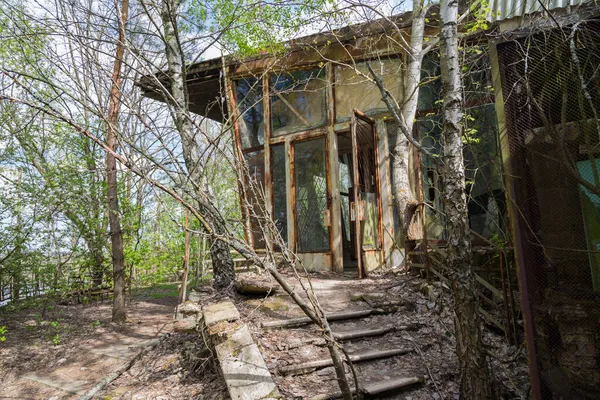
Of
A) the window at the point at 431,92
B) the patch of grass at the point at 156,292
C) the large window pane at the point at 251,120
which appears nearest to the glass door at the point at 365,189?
the window at the point at 431,92

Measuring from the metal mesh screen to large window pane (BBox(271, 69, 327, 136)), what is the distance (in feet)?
17.1

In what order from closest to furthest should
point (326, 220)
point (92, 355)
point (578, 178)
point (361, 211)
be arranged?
point (578, 178), point (92, 355), point (361, 211), point (326, 220)

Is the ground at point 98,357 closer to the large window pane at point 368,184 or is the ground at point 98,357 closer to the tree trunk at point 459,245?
the tree trunk at point 459,245

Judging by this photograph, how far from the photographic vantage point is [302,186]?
26.4ft

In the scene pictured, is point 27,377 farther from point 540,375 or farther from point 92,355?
point 540,375

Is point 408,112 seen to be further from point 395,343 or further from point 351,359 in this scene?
point 351,359

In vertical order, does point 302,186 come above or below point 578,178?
above

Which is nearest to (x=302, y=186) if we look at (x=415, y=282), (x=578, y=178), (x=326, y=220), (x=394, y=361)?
(x=326, y=220)

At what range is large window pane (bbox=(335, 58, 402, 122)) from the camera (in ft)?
25.5

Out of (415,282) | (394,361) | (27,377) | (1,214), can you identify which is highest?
(1,214)

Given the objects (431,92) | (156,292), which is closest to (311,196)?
(431,92)

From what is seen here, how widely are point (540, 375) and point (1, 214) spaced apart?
963cm

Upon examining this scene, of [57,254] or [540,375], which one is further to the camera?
[57,254]

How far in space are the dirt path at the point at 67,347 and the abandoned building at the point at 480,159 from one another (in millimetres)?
3061
